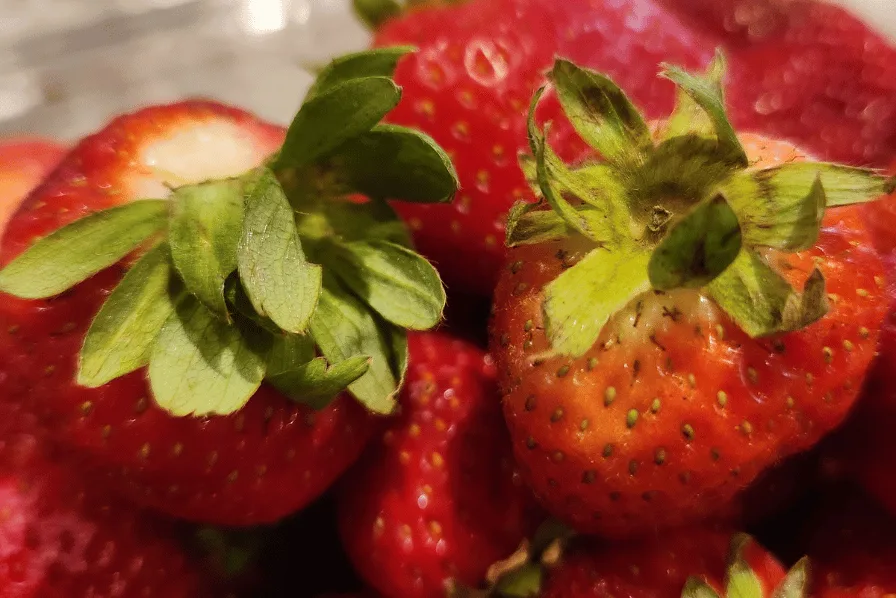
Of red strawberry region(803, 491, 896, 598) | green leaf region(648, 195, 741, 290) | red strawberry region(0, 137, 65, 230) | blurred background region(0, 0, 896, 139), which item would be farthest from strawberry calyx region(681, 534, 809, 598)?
blurred background region(0, 0, 896, 139)

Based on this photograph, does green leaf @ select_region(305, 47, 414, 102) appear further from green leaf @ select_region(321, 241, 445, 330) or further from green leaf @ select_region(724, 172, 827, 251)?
green leaf @ select_region(724, 172, 827, 251)

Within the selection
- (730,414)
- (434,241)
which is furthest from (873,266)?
(434,241)

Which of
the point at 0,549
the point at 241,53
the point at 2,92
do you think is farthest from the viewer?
the point at 241,53

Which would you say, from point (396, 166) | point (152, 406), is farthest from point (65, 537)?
point (396, 166)

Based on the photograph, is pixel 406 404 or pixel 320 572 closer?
pixel 406 404

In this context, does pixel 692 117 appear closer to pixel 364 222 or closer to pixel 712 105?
pixel 712 105

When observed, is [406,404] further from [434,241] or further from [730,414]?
[730,414]

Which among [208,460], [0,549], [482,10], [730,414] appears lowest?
[0,549]
